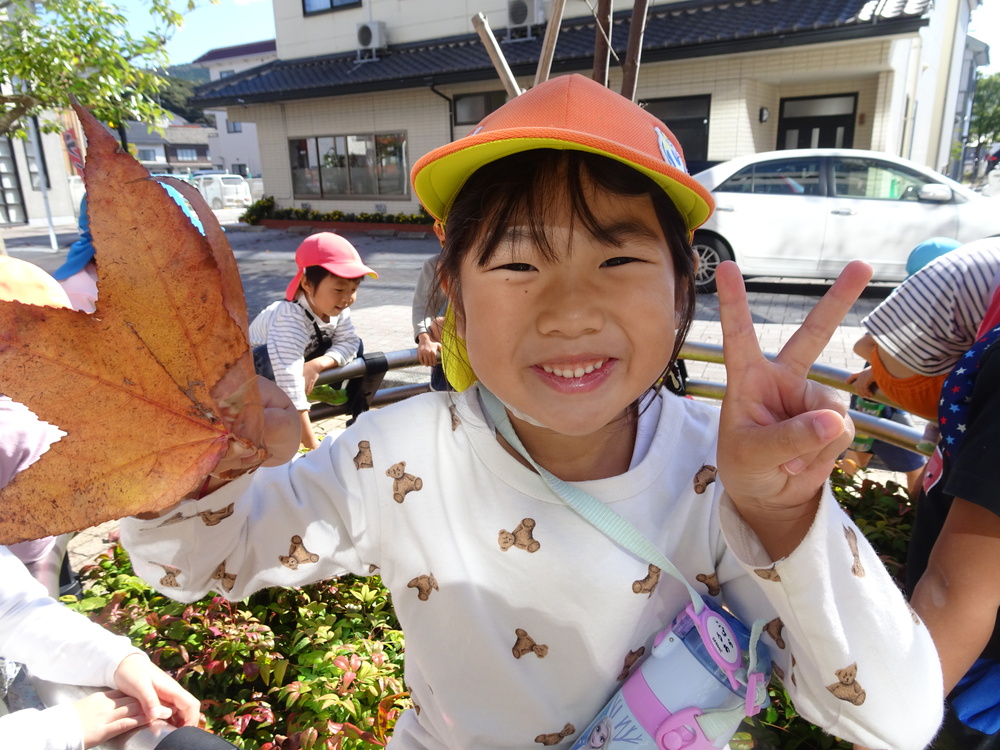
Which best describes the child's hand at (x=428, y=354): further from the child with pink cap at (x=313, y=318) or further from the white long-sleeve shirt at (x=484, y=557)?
the white long-sleeve shirt at (x=484, y=557)

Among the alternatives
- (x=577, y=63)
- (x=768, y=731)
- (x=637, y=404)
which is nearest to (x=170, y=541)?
(x=637, y=404)

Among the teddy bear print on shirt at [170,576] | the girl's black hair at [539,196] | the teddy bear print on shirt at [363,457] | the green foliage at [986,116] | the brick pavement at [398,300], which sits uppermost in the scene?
the green foliage at [986,116]

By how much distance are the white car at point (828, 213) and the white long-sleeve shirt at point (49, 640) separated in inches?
288

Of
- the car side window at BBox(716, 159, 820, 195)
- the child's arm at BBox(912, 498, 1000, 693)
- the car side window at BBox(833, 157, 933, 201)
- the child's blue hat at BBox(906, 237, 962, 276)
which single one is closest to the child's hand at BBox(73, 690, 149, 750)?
the child's arm at BBox(912, 498, 1000, 693)

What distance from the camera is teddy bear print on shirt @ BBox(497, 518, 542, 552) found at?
1084 millimetres

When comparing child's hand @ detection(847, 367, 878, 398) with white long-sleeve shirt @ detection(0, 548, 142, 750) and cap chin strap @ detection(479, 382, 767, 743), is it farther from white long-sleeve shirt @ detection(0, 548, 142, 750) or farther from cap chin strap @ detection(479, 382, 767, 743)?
white long-sleeve shirt @ detection(0, 548, 142, 750)

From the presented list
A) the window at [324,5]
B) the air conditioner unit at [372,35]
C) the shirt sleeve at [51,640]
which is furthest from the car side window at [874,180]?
the window at [324,5]

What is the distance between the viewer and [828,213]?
Result: 7734 mm

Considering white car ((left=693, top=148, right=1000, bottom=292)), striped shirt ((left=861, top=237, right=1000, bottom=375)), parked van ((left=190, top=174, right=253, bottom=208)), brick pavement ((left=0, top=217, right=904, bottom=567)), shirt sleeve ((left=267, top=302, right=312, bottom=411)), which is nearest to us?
striped shirt ((left=861, top=237, right=1000, bottom=375))

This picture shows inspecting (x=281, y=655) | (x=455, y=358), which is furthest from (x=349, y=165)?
(x=455, y=358)

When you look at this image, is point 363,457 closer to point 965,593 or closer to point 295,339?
point 965,593

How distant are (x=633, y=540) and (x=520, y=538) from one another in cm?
18

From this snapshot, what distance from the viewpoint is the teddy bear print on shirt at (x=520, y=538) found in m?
1.08

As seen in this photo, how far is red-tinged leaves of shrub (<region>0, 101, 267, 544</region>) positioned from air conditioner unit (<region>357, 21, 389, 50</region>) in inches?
675
